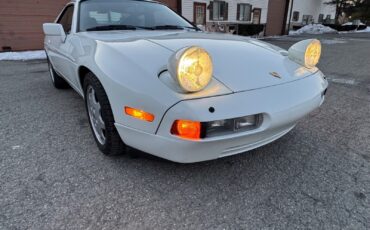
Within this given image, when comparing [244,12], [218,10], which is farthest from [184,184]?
[244,12]

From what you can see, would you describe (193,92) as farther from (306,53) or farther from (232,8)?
(232,8)

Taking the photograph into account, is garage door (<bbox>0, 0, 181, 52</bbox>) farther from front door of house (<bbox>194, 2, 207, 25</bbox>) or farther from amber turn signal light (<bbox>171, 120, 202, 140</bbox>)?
amber turn signal light (<bbox>171, 120, 202, 140</bbox>)

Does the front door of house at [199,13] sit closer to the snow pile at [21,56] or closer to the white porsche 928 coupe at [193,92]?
the snow pile at [21,56]

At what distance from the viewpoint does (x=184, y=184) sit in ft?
5.90

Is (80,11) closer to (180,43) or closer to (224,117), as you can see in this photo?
(180,43)

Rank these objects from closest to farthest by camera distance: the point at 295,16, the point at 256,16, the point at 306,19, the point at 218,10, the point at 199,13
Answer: the point at 199,13 → the point at 218,10 → the point at 256,16 → the point at 295,16 → the point at 306,19

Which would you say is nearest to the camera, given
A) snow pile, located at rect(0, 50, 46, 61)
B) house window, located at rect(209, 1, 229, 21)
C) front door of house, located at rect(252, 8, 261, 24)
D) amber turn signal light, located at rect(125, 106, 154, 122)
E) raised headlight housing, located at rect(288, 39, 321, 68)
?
amber turn signal light, located at rect(125, 106, 154, 122)

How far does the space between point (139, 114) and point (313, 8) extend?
3071 centimetres

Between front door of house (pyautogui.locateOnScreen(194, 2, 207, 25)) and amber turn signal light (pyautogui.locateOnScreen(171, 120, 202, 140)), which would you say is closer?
amber turn signal light (pyautogui.locateOnScreen(171, 120, 202, 140))

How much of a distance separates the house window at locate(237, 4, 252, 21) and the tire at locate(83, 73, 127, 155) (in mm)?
15840

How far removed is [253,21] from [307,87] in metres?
17.1

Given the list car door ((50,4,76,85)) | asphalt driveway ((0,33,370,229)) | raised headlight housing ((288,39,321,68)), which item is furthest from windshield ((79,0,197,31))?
raised headlight housing ((288,39,321,68))

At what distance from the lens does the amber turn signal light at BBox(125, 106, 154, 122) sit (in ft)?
5.02

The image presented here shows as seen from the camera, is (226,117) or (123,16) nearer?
(226,117)
